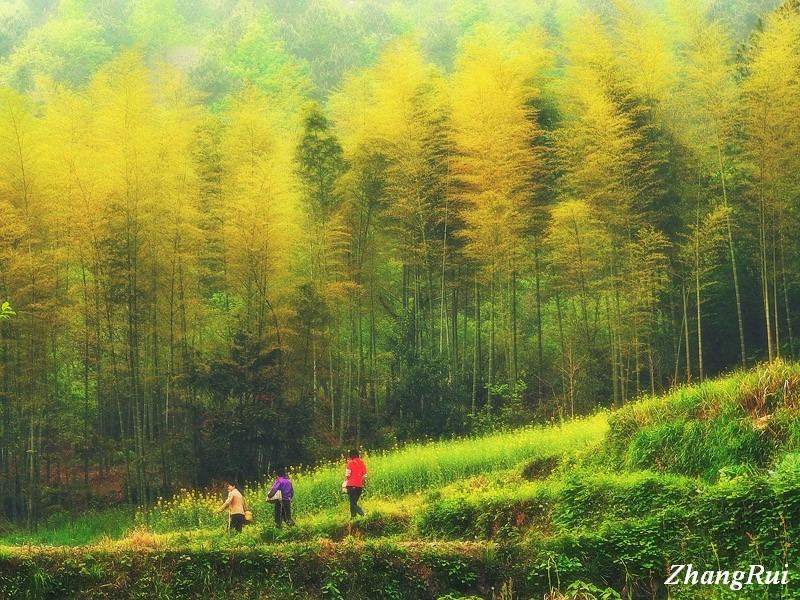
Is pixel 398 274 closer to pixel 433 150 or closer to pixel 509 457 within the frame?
pixel 433 150

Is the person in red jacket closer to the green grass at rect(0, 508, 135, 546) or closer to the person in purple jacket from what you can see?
the person in purple jacket

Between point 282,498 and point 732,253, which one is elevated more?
point 732,253

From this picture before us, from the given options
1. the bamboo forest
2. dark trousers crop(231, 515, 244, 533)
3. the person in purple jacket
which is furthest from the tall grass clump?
the bamboo forest

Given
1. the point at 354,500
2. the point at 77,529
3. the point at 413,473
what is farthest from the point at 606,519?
the point at 77,529

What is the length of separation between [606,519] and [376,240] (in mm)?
14965

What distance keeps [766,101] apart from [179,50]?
152 feet

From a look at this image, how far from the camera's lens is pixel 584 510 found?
8680mm

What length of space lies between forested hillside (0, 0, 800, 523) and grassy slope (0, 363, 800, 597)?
762 centimetres

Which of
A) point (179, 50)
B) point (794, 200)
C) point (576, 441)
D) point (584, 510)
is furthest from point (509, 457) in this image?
point (179, 50)

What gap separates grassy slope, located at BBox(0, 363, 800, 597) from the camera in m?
7.15

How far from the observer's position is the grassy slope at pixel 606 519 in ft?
23.5

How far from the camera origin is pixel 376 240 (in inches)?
888

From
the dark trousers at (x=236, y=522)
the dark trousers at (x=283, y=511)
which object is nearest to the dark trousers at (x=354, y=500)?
the dark trousers at (x=283, y=511)

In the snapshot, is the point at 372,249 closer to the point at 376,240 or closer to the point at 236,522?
the point at 376,240
